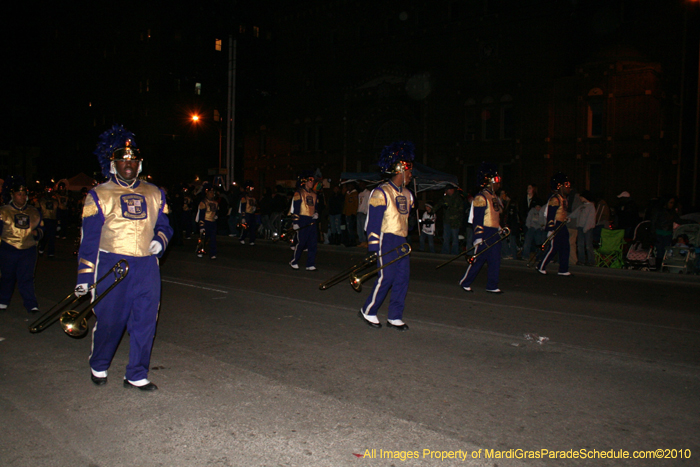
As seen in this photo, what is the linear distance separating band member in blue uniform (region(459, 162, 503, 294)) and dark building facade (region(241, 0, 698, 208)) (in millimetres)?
18287

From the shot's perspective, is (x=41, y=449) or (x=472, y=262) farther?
(x=472, y=262)

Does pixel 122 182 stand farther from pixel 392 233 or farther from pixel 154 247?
pixel 392 233

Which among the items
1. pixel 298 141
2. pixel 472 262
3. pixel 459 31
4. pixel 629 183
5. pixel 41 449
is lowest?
pixel 41 449

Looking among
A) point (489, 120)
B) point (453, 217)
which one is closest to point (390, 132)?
point (489, 120)

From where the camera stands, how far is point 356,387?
4.83 metres

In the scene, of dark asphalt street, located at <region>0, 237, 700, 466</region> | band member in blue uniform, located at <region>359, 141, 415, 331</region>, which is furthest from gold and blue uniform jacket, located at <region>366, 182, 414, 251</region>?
dark asphalt street, located at <region>0, 237, 700, 466</region>

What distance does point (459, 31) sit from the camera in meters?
30.3

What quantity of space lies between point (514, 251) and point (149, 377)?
42.0ft

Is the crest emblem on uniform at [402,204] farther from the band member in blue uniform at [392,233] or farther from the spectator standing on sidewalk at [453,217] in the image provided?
the spectator standing on sidewalk at [453,217]

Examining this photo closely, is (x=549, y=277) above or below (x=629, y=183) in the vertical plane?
below

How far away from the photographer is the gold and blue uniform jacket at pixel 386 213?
7.07 meters

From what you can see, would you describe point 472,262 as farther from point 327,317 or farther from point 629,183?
point 629,183

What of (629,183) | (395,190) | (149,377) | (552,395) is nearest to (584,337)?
(552,395)

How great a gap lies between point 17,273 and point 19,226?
2.16 feet
